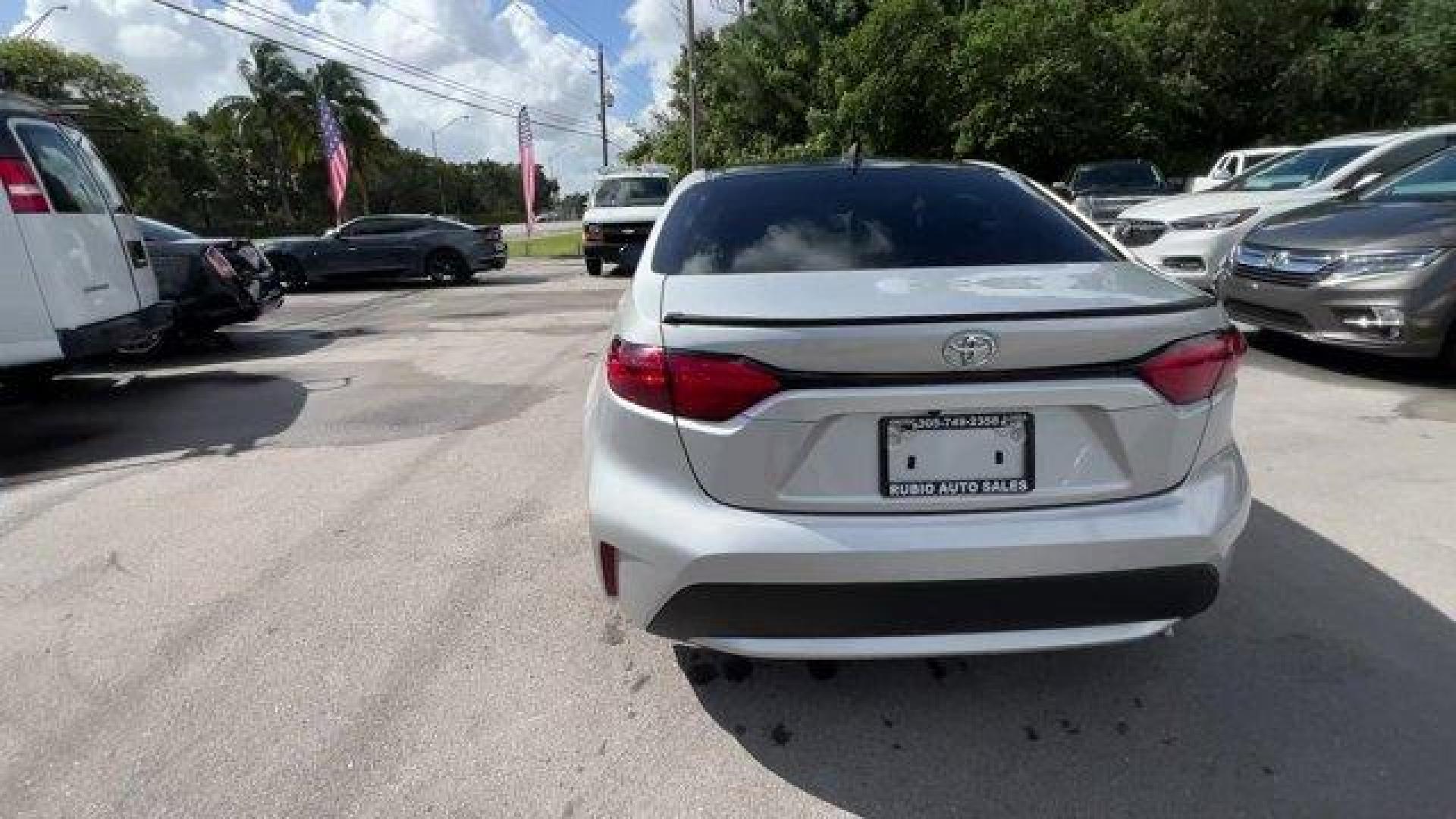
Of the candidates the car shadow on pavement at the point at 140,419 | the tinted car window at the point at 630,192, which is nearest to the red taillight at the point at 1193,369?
the car shadow on pavement at the point at 140,419

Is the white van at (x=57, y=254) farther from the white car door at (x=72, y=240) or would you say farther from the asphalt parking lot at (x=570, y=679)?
the asphalt parking lot at (x=570, y=679)

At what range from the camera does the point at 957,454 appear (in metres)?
2.19

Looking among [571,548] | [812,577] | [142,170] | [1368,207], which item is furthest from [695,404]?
[142,170]

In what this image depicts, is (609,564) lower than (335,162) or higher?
lower

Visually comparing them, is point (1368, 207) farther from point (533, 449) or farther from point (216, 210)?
point (216, 210)

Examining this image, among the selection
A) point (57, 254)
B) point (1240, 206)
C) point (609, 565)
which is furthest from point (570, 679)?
point (1240, 206)

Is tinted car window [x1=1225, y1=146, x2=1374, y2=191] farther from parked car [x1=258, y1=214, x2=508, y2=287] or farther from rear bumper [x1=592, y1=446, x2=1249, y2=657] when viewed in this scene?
parked car [x1=258, y1=214, x2=508, y2=287]

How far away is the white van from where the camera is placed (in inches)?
223

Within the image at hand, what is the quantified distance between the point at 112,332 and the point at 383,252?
34.9 ft

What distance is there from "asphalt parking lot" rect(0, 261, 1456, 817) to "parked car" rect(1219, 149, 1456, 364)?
3.50ft

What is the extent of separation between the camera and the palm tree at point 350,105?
42406mm

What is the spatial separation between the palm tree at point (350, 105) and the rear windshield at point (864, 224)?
4403cm

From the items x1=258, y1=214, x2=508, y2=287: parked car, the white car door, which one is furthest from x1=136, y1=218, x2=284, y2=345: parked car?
x1=258, y1=214, x2=508, y2=287: parked car

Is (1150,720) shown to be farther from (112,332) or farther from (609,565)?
(112,332)
